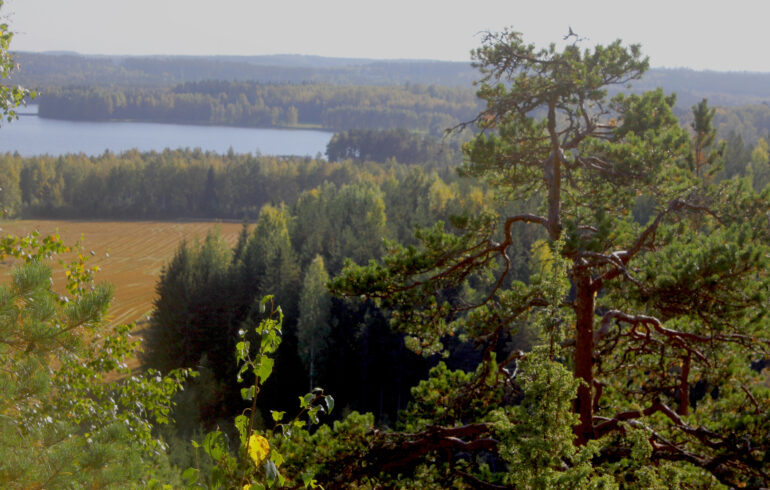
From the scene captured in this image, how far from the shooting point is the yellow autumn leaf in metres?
2.08

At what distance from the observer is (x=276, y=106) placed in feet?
616

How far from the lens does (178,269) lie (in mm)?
28891

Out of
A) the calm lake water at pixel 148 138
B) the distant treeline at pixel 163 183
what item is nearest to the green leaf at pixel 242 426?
the distant treeline at pixel 163 183

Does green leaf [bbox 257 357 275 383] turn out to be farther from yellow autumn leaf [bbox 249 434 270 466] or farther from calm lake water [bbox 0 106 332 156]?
calm lake water [bbox 0 106 332 156]

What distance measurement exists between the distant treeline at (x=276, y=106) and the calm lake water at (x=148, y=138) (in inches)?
132

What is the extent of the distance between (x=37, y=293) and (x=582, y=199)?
6.39 m

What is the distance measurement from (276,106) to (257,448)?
194 metres

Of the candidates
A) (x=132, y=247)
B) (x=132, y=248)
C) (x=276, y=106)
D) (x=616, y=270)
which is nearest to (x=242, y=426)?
(x=616, y=270)

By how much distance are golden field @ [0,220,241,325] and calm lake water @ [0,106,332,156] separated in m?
27.8

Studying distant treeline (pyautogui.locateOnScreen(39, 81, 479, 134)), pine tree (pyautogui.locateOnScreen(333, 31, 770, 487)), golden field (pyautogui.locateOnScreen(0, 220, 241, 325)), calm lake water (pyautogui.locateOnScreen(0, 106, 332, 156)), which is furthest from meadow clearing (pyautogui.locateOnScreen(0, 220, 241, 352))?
distant treeline (pyautogui.locateOnScreen(39, 81, 479, 134))

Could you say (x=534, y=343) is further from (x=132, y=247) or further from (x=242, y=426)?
(x=132, y=247)

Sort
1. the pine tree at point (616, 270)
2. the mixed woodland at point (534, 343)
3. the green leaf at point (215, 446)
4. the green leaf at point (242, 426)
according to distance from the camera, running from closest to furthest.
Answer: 1. the green leaf at point (215, 446)
2. the green leaf at point (242, 426)
3. the mixed woodland at point (534, 343)
4. the pine tree at point (616, 270)

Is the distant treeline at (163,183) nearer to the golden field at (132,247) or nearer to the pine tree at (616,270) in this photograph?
the golden field at (132,247)

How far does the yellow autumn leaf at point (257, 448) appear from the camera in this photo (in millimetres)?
2080
